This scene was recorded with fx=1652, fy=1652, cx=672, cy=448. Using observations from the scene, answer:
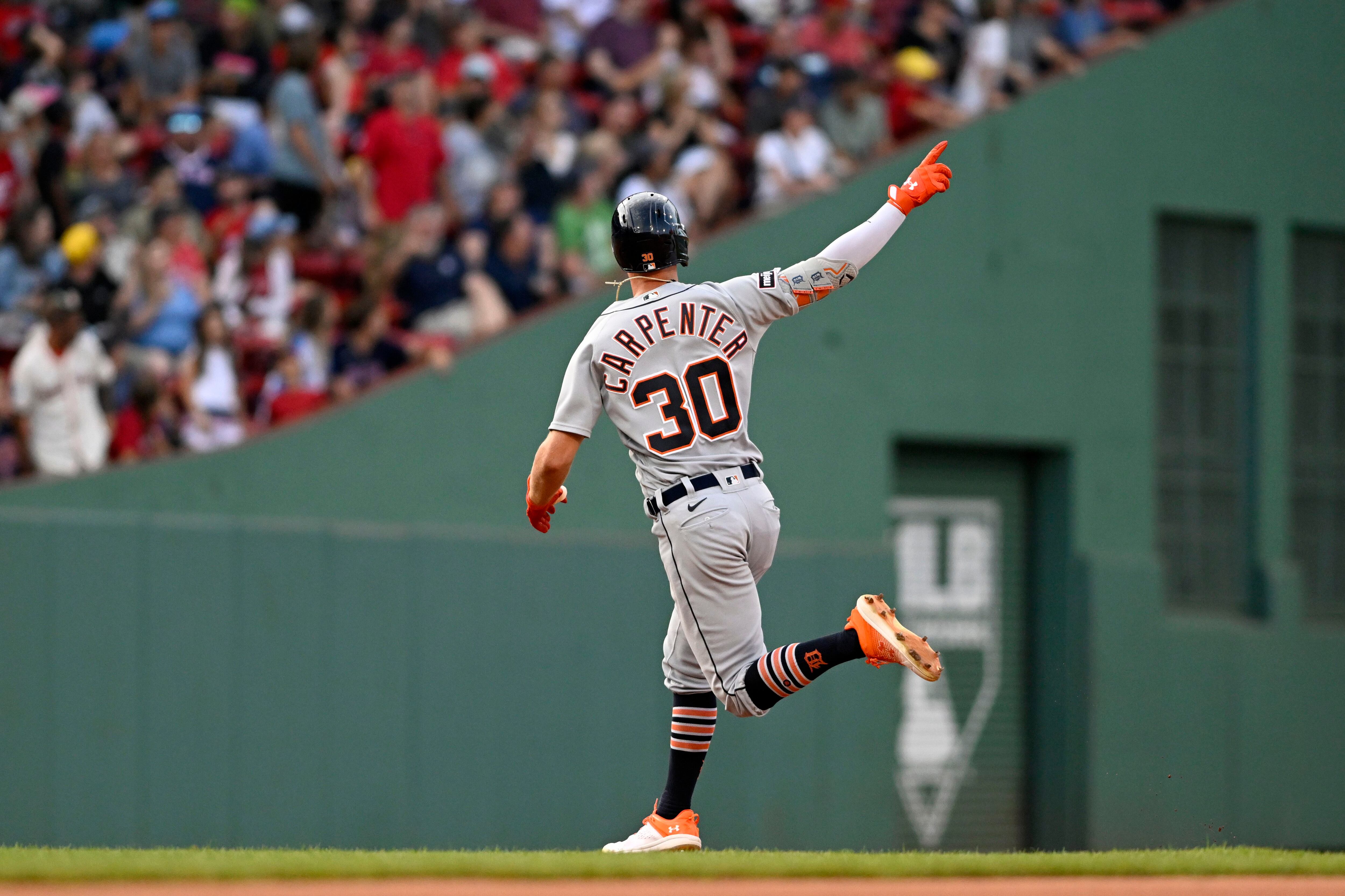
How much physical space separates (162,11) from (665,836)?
292 inches

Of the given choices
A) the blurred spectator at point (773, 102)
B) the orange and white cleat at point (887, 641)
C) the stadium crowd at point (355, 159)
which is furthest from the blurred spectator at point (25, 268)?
the orange and white cleat at point (887, 641)

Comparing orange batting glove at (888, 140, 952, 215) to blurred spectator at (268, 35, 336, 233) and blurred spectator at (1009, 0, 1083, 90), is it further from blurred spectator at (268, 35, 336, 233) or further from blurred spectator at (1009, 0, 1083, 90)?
blurred spectator at (1009, 0, 1083, 90)

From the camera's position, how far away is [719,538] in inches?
226

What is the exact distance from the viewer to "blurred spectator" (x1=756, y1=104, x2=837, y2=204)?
Result: 1154cm

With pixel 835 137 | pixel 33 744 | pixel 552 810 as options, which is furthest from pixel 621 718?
pixel 835 137

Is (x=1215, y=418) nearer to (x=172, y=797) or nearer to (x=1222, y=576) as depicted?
(x=1222, y=576)

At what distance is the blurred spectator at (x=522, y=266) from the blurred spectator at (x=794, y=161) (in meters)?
1.71

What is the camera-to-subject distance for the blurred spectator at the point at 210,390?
9578 mm

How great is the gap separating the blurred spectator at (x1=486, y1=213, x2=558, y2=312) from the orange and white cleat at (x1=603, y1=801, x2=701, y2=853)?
16.9 feet

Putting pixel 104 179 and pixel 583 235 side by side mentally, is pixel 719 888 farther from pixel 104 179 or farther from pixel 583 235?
pixel 104 179

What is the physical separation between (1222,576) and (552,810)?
5.97m

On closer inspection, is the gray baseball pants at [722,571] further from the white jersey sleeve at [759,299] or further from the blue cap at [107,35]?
the blue cap at [107,35]

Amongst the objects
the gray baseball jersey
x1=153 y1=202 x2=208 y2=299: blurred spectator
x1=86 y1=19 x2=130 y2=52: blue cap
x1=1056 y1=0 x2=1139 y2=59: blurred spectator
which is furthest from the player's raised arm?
x1=1056 y1=0 x2=1139 y2=59: blurred spectator

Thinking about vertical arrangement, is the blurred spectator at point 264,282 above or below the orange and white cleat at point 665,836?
above
